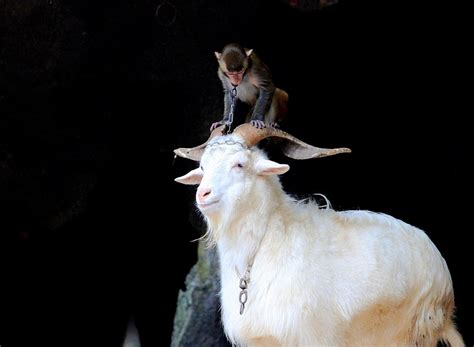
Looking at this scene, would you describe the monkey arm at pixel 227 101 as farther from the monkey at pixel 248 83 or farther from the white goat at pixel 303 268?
the white goat at pixel 303 268

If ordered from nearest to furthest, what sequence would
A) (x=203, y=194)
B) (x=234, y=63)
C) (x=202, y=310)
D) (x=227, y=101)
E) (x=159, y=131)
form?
(x=203, y=194)
(x=234, y=63)
(x=227, y=101)
(x=202, y=310)
(x=159, y=131)

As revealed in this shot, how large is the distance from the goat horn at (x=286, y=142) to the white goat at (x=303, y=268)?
0.29ft

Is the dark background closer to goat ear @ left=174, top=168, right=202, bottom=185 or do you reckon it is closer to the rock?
the rock

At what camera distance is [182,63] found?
7.89 metres

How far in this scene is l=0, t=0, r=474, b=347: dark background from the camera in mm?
7742

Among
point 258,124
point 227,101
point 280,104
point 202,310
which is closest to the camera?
point 258,124

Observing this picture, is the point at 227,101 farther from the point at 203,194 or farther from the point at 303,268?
the point at 303,268

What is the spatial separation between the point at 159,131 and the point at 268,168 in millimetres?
3115

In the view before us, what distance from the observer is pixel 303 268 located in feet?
17.4

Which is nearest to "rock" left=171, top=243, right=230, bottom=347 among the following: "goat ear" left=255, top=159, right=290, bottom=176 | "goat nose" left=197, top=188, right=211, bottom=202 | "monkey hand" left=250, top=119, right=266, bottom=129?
"monkey hand" left=250, top=119, right=266, bottom=129

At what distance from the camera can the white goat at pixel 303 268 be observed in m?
5.21

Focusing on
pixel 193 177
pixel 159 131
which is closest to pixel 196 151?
pixel 193 177

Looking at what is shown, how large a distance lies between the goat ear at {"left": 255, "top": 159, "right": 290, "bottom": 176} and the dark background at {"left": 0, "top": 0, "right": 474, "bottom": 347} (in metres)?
2.63

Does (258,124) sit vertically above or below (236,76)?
below
